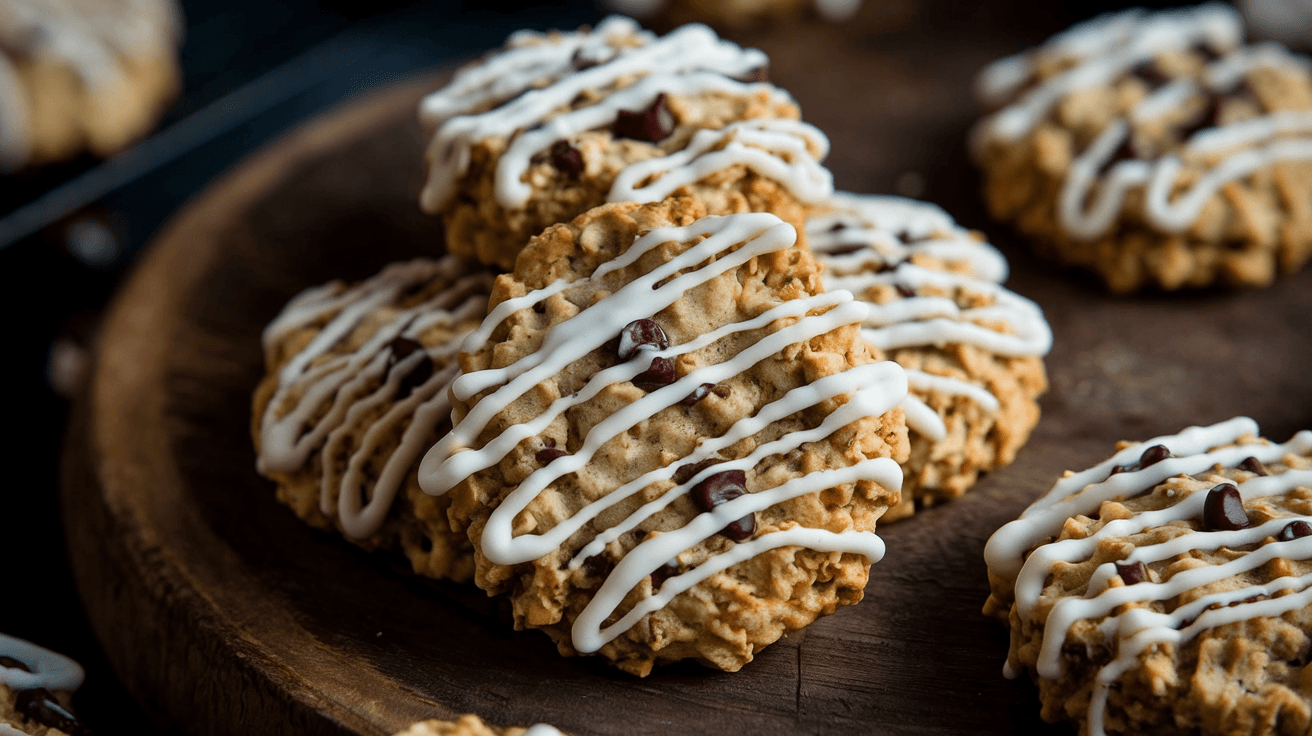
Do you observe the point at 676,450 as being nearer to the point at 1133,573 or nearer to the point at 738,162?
the point at 738,162

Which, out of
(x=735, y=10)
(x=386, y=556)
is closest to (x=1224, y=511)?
(x=386, y=556)

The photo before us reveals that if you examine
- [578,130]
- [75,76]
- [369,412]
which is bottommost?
[369,412]

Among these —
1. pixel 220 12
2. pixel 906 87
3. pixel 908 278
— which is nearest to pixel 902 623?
pixel 908 278

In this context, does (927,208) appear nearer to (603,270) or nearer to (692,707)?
(603,270)

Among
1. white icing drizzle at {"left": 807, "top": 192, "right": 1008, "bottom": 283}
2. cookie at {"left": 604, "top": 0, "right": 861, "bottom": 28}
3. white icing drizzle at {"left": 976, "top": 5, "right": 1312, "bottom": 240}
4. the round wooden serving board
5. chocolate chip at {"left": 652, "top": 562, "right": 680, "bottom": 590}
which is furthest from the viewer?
cookie at {"left": 604, "top": 0, "right": 861, "bottom": 28}

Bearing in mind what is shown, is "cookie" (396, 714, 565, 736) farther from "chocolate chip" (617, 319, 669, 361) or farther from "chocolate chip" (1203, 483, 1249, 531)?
"chocolate chip" (1203, 483, 1249, 531)

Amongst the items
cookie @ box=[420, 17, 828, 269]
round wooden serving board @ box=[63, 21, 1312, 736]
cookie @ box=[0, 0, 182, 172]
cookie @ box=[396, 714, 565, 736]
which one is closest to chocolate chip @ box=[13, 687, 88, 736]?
round wooden serving board @ box=[63, 21, 1312, 736]

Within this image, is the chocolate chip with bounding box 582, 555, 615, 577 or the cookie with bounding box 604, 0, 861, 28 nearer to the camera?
the chocolate chip with bounding box 582, 555, 615, 577

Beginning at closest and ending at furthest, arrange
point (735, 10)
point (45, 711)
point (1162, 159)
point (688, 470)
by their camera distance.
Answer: point (688, 470)
point (45, 711)
point (1162, 159)
point (735, 10)
